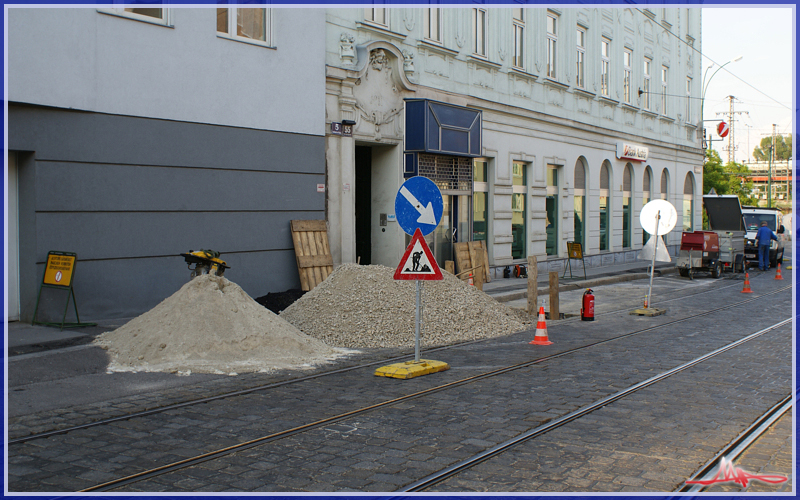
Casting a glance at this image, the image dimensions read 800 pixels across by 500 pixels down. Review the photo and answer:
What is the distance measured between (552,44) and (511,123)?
4125 millimetres

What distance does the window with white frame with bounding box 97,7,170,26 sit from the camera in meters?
12.5

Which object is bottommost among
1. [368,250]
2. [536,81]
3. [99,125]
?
[368,250]

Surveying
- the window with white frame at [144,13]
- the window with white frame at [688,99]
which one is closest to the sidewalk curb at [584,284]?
the window with white frame at [144,13]

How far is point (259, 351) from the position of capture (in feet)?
31.5

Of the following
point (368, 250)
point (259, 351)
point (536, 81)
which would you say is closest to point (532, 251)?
point (536, 81)

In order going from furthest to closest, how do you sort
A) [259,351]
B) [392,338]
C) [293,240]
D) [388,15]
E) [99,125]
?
[388,15]
[293,240]
[99,125]
[392,338]
[259,351]

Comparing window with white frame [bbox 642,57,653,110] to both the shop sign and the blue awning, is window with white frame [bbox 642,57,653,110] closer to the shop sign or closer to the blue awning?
the shop sign

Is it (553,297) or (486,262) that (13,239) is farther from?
(486,262)

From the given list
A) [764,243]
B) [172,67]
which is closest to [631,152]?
[764,243]

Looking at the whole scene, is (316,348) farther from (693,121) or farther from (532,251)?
(693,121)

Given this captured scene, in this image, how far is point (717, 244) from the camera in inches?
1000

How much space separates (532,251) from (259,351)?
1577 centimetres

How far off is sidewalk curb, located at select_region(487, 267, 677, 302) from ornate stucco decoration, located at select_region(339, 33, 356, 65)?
6352 mm

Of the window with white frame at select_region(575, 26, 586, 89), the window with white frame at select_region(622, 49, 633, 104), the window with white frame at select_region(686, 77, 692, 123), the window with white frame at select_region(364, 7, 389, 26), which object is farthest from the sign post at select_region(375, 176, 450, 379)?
the window with white frame at select_region(686, 77, 692, 123)
